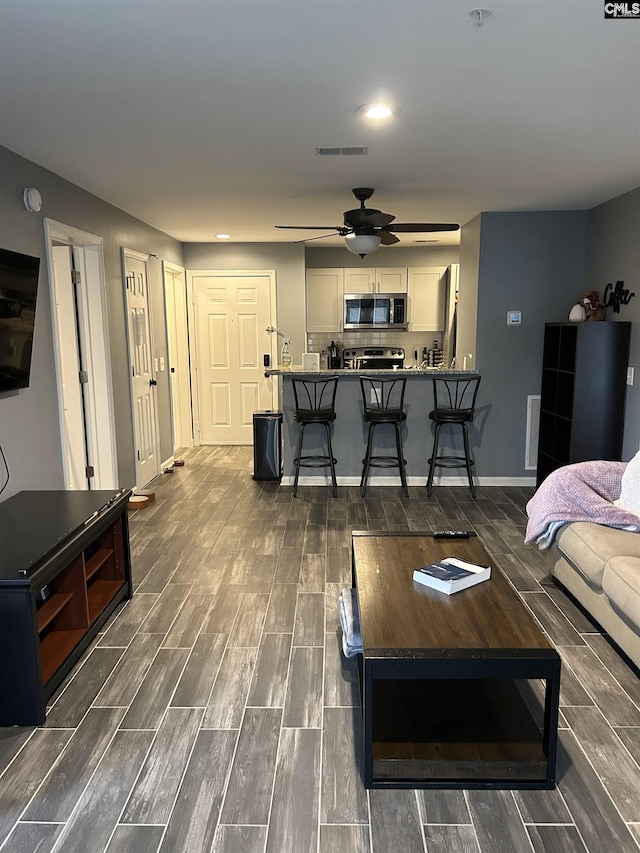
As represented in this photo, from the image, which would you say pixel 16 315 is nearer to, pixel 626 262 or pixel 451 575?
pixel 451 575

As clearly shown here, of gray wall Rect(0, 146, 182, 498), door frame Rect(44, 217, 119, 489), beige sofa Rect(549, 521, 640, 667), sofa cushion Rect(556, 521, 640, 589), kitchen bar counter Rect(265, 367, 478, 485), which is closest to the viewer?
beige sofa Rect(549, 521, 640, 667)

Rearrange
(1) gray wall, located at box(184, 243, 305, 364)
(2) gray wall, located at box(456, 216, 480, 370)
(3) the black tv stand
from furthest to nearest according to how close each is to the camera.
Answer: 1. (1) gray wall, located at box(184, 243, 305, 364)
2. (2) gray wall, located at box(456, 216, 480, 370)
3. (3) the black tv stand

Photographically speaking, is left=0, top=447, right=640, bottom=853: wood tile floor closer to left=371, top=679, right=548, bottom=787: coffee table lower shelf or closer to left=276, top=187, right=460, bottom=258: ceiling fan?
left=371, top=679, right=548, bottom=787: coffee table lower shelf

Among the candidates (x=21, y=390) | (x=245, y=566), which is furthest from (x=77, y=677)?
(x=21, y=390)

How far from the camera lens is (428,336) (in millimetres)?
7770

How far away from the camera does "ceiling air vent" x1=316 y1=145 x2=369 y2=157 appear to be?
3.20m

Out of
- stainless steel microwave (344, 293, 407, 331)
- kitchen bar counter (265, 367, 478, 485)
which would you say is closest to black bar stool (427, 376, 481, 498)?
kitchen bar counter (265, 367, 478, 485)

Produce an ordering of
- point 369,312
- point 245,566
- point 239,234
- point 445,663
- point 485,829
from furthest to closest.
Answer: point 369,312, point 239,234, point 245,566, point 445,663, point 485,829

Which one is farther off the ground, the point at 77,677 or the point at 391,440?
the point at 391,440

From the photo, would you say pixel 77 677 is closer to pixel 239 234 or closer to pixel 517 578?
pixel 517 578

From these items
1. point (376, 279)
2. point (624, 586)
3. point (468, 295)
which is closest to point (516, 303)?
point (468, 295)

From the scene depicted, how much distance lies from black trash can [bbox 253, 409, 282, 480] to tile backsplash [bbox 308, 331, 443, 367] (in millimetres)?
2291

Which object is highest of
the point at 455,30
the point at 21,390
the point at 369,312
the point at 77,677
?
the point at 455,30

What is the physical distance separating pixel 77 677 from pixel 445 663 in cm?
165
